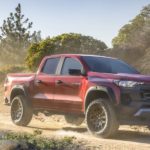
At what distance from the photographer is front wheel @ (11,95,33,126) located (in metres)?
13.7

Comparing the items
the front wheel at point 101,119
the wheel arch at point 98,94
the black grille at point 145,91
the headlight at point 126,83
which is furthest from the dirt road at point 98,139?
the headlight at point 126,83

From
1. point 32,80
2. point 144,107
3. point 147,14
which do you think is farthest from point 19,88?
point 147,14

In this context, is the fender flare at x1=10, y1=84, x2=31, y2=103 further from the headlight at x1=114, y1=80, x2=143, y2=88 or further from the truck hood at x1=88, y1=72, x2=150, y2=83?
the headlight at x1=114, y1=80, x2=143, y2=88

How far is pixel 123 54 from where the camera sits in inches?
1032

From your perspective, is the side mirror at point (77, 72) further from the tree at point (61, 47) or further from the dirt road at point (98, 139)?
the tree at point (61, 47)

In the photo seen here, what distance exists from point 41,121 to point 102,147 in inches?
275

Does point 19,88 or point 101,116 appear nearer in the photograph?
point 101,116

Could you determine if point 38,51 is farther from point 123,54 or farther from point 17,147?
point 17,147

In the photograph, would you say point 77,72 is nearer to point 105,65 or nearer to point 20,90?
point 105,65

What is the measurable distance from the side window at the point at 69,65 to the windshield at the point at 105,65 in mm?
221

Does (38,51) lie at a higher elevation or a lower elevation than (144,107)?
higher

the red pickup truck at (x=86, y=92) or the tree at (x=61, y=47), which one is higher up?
the tree at (x=61, y=47)

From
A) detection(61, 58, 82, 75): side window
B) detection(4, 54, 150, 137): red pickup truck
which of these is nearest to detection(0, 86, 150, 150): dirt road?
detection(4, 54, 150, 137): red pickup truck

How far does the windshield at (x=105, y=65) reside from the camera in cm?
1188
